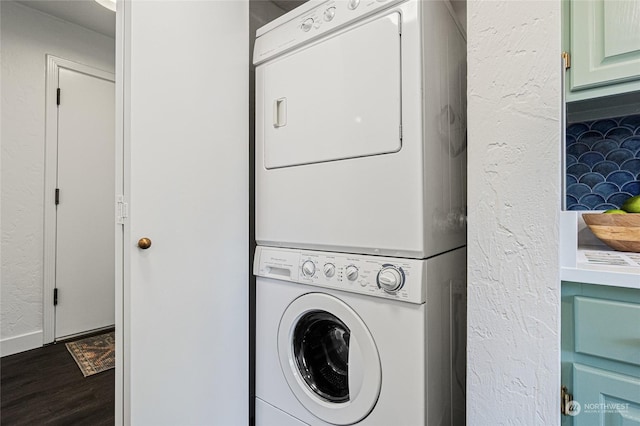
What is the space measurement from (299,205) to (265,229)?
236 mm

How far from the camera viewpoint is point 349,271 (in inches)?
42.1

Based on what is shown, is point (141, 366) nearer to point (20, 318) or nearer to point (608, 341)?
point (608, 341)

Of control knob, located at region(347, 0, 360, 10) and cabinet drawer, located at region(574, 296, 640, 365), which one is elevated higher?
control knob, located at region(347, 0, 360, 10)

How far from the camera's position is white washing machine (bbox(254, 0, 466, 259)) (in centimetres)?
97

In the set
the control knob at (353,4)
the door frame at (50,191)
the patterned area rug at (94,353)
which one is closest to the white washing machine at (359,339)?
the control knob at (353,4)

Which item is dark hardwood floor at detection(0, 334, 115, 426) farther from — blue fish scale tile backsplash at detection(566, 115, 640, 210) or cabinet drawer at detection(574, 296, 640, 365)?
blue fish scale tile backsplash at detection(566, 115, 640, 210)

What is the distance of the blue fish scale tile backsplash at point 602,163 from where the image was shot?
4.05ft

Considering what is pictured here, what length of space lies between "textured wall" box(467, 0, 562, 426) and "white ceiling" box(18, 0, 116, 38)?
2838 mm

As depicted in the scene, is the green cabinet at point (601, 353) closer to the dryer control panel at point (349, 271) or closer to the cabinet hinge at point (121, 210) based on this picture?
the dryer control panel at point (349, 271)

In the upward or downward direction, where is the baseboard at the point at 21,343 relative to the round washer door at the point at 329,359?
downward

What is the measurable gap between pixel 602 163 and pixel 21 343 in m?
3.71

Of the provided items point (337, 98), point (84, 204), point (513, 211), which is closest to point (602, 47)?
point (513, 211)

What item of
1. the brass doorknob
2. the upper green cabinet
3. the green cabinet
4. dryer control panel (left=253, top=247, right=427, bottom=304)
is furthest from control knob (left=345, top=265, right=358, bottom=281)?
the upper green cabinet

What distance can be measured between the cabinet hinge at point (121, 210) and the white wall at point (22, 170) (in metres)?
1.94
